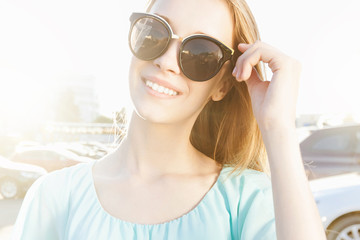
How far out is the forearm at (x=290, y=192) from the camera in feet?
3.97

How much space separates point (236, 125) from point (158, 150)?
1.34ft

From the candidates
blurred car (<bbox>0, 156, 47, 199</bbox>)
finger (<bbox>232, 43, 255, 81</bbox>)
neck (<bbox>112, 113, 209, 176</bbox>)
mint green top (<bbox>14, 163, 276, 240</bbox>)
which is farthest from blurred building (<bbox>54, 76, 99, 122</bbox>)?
finger (<bbox>232, 43, 255, 81</bbox>)

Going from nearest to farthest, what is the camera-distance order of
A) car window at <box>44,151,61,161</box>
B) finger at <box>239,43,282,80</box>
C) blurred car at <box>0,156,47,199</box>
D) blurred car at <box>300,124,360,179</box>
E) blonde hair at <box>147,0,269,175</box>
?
finger at <box>239,43,282,80</box>
blonde hair at <box>147,0,269,175</box>
blurred car at <box>300,124,360,179</box>
blurred car at <box>0,156,47,199</box>
car window at <box>44,151,61,161</box>

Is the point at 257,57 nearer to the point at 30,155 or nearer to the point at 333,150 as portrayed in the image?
the point at 333,150

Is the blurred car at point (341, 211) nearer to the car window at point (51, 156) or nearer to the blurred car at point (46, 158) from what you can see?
the blurred car at point (46, 158)

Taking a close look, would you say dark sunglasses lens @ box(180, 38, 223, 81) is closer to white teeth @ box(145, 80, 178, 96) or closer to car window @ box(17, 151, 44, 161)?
white teeth @ box(145, 80, 178, 96)

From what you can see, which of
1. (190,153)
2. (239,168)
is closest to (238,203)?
(239,168)

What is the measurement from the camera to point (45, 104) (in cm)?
7900

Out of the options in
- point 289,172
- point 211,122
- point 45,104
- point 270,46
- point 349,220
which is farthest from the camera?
point 45,104

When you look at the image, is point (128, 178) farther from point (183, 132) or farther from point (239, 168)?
point (239, 168)

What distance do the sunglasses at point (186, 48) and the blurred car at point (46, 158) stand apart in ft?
30.0

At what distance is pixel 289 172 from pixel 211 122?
768 mm

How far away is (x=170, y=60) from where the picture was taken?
1544mm

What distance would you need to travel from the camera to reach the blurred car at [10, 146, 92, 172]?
33.6 ft
